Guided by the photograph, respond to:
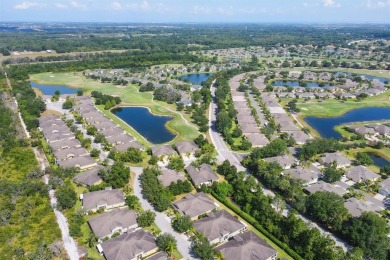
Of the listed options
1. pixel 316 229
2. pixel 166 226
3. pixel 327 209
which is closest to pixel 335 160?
pixel 327 209

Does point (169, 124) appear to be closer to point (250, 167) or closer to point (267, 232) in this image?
point (250, 167)

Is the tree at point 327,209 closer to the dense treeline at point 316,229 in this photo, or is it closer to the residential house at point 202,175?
the dense treeline at point 316,229

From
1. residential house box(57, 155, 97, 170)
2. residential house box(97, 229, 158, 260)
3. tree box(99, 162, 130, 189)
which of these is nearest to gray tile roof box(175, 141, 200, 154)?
tree box(99, 162, 130, 189)

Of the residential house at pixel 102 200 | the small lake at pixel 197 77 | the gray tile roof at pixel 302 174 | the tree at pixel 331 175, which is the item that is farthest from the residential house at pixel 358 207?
the small lake at pixel 197 77

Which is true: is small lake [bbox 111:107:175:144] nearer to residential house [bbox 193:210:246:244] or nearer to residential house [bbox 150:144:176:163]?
residential house [bbox 150:144:176:163]

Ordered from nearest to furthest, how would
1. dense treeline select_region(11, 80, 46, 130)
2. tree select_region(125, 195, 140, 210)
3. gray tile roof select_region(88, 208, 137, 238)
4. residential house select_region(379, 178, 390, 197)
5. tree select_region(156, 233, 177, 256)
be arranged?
tree select_region(156, 233, 177, 256) → gray tile roof select_region(88, 208, 137, 238) → tree select_region(125, 195, 140, 210) → residential house select_region(379, 178, 390, 197) → dense treeline select_region(11, 80, 46, 130)

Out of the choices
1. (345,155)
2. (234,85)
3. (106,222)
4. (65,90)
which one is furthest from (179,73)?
(106,222)

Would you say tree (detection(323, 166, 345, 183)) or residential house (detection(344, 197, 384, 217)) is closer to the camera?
residential house (detection(344, 197, 384, 217))
